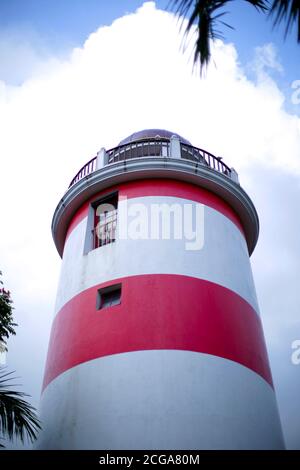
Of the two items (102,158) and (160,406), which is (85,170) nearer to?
(102,158)

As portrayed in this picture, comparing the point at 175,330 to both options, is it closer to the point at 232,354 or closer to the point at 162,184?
the point at 232,354

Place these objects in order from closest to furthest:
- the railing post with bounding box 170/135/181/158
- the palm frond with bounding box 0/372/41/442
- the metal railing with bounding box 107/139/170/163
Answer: the palm frond with bounding box 0/372/41/442, the railing post with bounding box 170/135/181/158, the metal railing with bounding box 107/139/170/163

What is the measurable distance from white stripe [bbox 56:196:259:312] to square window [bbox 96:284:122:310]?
272 mm

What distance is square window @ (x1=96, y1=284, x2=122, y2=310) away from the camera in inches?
441

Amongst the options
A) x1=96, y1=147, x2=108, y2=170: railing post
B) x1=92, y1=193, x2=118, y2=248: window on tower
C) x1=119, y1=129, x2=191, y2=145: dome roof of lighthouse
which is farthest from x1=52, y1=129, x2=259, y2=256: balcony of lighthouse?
x1=119, y1=129, x2=191, y2=145: dome roof of lighthouse

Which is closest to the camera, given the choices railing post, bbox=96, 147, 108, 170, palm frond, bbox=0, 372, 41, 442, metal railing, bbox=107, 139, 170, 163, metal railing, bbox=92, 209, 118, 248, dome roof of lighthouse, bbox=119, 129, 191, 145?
palm frond, bbox=0, 372, 41, 442

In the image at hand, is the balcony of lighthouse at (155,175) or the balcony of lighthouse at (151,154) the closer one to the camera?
the balcony of lighthouse at (155,175)

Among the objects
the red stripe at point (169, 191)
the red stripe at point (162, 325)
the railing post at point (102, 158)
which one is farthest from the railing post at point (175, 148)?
the red stripe at point (162, 325)

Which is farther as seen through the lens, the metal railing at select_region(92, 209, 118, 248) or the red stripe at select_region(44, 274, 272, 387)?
the metal railing at select_region(92, 209, 118, 248)

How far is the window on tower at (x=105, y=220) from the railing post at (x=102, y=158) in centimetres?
120

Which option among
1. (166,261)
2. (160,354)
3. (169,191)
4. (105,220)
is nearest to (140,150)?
(169,191)

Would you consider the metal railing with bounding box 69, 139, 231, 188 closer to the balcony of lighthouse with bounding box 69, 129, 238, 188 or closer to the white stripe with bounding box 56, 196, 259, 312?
the balcony of lighthouse with bounding box 69, 129, 238, 188

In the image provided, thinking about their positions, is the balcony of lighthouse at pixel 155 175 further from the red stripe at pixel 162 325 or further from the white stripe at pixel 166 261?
the red stripe at pixel 162 325

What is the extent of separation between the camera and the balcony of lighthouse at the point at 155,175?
1317 cm
